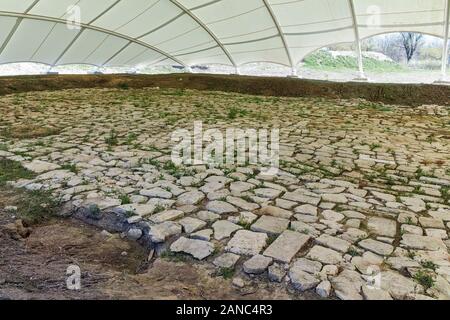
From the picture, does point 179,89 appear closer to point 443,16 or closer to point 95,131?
point 95,131

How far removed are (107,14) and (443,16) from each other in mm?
13840

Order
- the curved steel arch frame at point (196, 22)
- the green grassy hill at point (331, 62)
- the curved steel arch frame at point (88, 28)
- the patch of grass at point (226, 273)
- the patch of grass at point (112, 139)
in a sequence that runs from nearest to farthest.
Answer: the patch of grass at point (226, 273) < the patch of grass at point (112, 139) < the curved steel arch frame at point (196, 22) < the curved steel arch frame at point (88, 28) < the green grassy hill at point (331, 62)

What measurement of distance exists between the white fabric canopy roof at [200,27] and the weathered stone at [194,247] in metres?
14.2

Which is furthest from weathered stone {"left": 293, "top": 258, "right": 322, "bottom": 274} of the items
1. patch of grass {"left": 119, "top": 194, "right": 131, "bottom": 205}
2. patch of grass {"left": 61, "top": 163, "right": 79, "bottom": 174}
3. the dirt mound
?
the dirt mound

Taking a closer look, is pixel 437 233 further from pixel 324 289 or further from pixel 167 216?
pixel 167 216

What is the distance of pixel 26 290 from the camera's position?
7.69 ft

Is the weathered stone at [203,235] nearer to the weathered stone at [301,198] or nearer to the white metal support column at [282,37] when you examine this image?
the weathered stone at [301,198]

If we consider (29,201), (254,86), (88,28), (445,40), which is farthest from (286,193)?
(88,28)

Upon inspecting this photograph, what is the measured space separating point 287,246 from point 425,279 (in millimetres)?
945

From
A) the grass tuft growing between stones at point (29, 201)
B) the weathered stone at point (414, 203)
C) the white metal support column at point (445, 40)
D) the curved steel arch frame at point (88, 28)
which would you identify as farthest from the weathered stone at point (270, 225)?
the curved steel arch frame at point (88, 28)

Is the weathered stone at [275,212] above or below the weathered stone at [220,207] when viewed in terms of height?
below

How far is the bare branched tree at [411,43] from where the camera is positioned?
2439 cm

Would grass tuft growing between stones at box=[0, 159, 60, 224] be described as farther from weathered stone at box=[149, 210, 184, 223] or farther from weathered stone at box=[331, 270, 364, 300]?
weathered stone at box=[331, 270, 364, 300]

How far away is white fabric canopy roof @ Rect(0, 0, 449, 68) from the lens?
49.0ft
